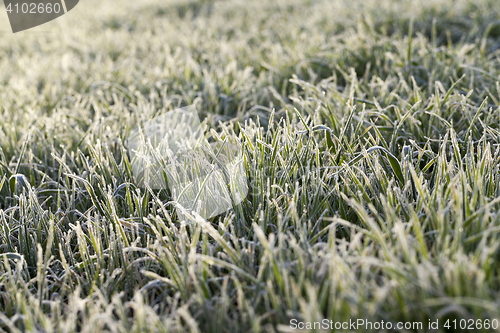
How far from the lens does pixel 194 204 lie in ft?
4.28

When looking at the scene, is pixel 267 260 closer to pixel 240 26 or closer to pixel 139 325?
pixel 139 325

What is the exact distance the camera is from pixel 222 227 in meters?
1.14

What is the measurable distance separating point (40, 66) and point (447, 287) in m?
3.57

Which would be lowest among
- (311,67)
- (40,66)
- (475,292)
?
(475,292)

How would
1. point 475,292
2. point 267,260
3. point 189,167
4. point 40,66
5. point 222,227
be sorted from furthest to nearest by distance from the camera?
1. point 40,66
2. point 189,167
3. point 222,227
4. point 267,260
5. point 475,292

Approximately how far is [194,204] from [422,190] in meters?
0.71

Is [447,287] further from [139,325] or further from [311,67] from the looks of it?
[311,67]

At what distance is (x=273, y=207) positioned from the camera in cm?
127

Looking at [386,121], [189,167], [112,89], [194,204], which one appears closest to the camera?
[194,204]

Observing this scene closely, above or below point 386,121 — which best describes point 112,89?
above

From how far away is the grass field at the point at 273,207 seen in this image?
0.87 meters

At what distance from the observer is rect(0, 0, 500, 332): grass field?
0.87 metres

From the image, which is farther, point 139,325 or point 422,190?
point 422,190

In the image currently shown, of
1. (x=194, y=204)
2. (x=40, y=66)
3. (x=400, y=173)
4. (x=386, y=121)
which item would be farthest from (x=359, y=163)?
(x=40, y=66)
